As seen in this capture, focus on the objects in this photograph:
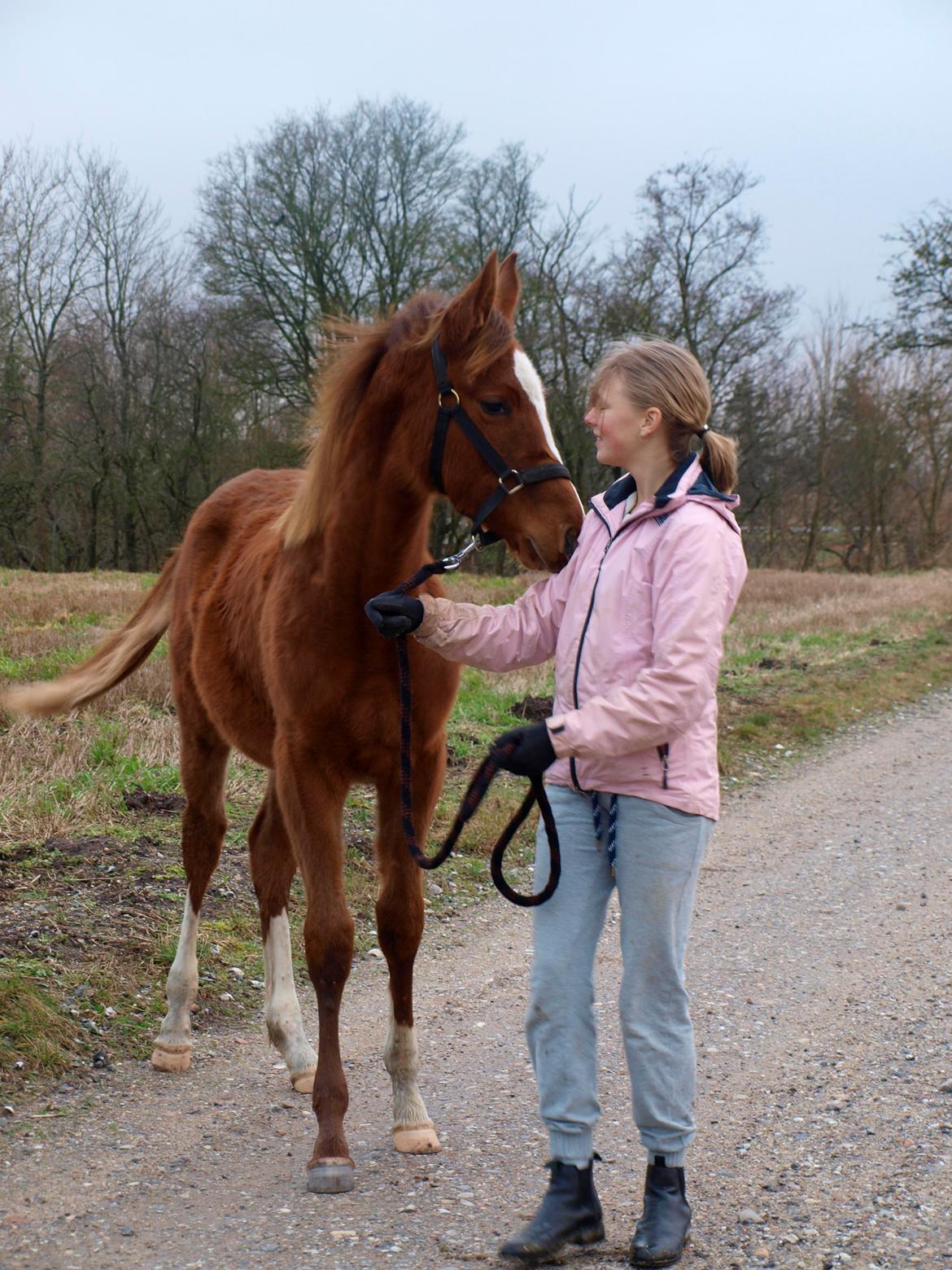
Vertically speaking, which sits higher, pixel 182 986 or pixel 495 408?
pixel 495 408

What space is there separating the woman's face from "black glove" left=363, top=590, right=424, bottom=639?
0.60m

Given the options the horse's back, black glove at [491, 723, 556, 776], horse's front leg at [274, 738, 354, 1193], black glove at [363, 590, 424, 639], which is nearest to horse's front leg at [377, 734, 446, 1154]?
horse's front leg at [274, 738, 354, 1193]

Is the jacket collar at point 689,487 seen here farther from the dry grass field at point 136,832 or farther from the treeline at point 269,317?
the treeline at point 269,317

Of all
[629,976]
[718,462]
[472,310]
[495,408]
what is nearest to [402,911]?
[629,976]

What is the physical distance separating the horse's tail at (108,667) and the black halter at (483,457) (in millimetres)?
2227

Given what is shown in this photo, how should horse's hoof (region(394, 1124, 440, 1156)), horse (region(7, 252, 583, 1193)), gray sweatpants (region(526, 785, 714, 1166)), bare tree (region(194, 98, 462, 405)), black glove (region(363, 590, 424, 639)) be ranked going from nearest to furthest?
gray sweatpants (region(526, 785, 714, 1166))
black glove (region(363, 590, 424, 639))
horse (region(7, 252, 583, 1193))
horse's hoof (region(394, 1124, 440, 1156))
bare tree (region(194, 98, 462, 405))

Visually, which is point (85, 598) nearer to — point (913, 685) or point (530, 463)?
point (913, 685)

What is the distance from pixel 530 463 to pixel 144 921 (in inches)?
103

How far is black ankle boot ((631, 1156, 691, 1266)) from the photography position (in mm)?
2432

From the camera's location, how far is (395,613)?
2.82m

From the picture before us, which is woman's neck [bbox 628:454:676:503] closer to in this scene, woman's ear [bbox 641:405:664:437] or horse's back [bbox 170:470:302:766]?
woman's ear [bbox 641:405:664:437]

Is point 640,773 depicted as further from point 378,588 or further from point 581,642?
point 378,588

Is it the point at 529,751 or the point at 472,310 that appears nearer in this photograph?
the point at 529,751

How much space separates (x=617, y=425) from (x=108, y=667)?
3073 millimetres
